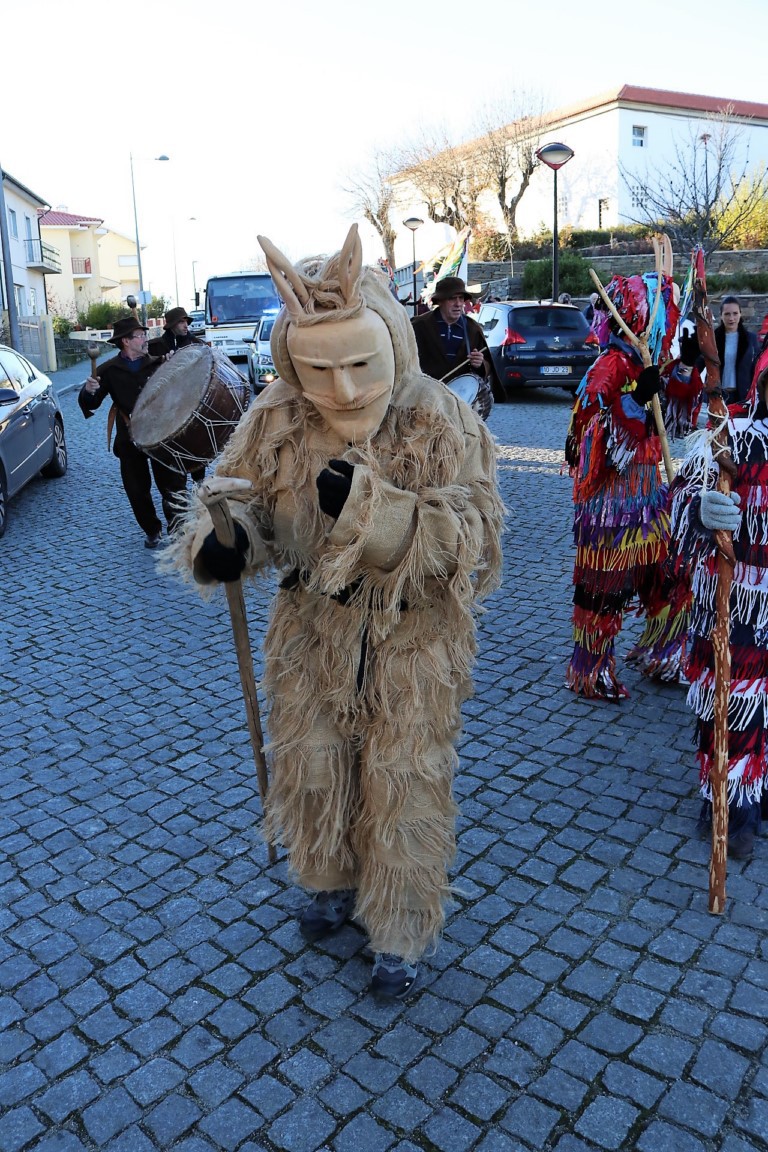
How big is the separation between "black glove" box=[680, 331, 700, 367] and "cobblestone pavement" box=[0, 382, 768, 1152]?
1634 mm

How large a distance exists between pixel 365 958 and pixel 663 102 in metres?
41.6

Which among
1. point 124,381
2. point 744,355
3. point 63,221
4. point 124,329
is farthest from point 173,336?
point 63,221

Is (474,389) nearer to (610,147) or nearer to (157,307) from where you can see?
(610,147)

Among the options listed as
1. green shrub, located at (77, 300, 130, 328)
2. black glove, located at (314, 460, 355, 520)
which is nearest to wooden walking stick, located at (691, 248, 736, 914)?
black glove, located at (314, 460, 355, 520)

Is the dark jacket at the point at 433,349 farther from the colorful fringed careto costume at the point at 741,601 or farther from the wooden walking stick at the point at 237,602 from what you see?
the wooden walking stick at the point at 237,602

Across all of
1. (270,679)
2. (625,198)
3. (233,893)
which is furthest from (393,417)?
(625,198)

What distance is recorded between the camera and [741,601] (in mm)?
3176

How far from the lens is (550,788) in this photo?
3781mm

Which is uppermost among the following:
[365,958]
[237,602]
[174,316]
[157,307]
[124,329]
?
[157,307]

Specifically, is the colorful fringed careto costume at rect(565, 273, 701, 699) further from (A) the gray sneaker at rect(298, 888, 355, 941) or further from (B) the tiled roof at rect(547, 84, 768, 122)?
(B) the tiled roof at rect(547, 84, 768, 122)

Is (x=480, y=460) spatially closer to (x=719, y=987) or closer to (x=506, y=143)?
(x=719, y=987)

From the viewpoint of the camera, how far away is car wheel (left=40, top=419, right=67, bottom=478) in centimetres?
1039

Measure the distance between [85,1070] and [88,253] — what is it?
222ft

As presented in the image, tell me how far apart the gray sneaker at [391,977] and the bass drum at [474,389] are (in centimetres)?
482
